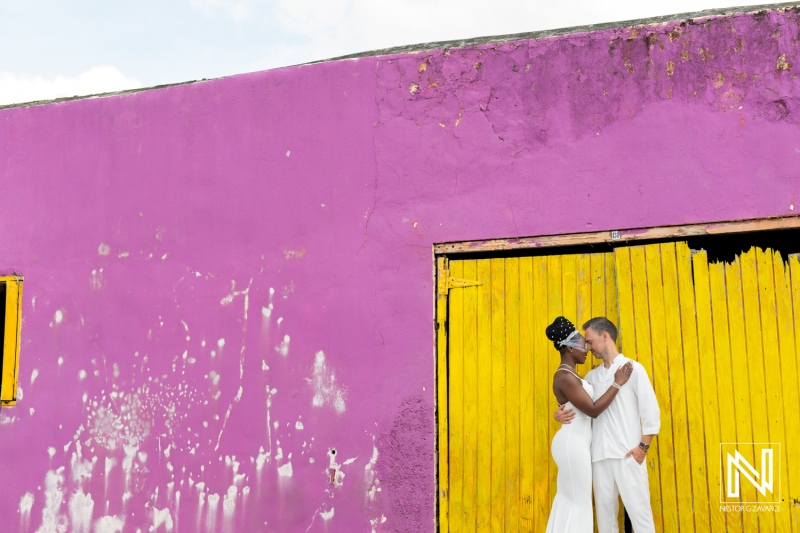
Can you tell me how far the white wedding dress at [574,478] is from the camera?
5.04 m

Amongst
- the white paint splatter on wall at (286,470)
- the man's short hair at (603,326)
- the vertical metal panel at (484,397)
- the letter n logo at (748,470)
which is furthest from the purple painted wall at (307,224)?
the letter n logo at (748,470)

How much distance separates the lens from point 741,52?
5.59m

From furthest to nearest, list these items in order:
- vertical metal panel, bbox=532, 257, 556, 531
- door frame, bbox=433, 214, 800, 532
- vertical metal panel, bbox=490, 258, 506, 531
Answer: vertical metal panel, bbox=490, 258, 506, 531
vertical metal panel, bbox=532, 257, 556, 531
door frame, bbox=433, 214, 800, 532

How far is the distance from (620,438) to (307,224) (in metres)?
2.72

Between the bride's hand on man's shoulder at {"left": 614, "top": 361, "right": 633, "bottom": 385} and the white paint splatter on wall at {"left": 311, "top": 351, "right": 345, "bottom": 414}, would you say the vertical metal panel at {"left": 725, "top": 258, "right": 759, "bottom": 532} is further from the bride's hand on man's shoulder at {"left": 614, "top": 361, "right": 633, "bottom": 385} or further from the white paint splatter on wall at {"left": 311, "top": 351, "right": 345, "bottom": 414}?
the white paint splatter on wall at {"left": 311, "top": 351, "right": 345, "bottom": 414}

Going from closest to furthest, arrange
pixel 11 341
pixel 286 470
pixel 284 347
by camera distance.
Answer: pixel 286 470
pixel 284 347
pixel 11 341

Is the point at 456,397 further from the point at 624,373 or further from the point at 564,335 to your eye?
the point at 624,373

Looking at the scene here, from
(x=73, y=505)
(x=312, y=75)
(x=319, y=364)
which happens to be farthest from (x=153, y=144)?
(x=73, y=505)

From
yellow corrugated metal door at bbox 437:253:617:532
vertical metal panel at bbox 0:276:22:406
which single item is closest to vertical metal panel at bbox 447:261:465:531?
yellow corrugated metal door at bbox 437:253:617:532

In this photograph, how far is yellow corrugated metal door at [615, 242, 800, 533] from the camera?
5.18 meters

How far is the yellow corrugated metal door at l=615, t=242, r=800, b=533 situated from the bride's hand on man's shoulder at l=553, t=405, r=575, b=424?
609mm

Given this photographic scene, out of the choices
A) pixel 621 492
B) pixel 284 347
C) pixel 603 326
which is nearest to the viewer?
pixel 621 492

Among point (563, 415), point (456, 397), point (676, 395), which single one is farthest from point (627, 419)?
point (456, 397)

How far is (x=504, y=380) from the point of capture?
19.0ft
